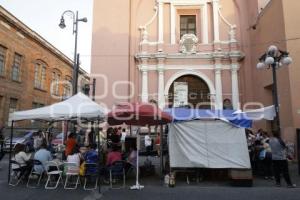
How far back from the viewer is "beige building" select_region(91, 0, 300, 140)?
20297mm

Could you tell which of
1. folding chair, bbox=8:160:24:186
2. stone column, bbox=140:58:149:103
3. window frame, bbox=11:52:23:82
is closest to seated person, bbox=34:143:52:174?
folding chair, bbox=8:160:24:186

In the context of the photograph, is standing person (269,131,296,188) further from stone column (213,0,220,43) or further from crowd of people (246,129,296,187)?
stone column (213,0,220,43)

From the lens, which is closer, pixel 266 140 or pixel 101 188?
pixel 101 188

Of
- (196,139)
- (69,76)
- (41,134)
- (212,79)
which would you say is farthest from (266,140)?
(69,76)

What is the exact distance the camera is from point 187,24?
22.2 meters

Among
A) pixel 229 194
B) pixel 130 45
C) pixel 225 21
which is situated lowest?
pixel 229 194

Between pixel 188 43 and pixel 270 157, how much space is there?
37.9 ft

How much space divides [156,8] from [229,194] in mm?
16034

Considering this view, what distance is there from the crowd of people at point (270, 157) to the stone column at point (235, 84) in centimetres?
702

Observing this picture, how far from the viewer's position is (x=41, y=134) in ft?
57.7

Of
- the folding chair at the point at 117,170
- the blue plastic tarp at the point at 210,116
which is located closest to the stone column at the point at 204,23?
the blue plastic tarp at the point at 210,116

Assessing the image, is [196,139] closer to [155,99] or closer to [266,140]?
[266,140]

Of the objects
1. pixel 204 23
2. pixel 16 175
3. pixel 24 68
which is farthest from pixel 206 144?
pixel 24 68

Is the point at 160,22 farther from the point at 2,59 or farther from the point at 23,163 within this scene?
the point at 23,163
